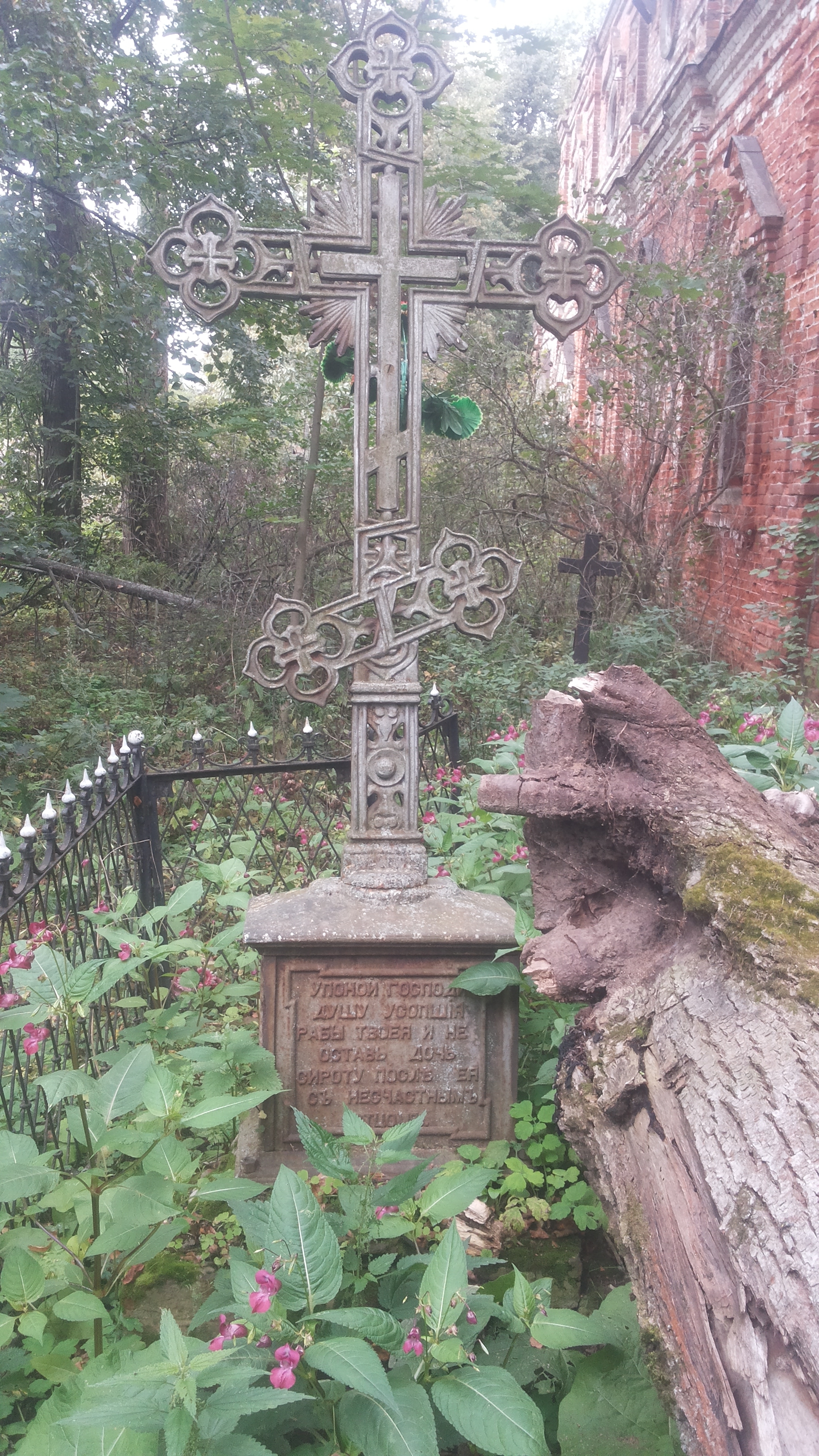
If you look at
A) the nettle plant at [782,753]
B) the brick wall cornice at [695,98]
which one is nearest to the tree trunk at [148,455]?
the brick wall cornice at [695,98]

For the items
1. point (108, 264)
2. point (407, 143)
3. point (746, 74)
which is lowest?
point (407, 143)

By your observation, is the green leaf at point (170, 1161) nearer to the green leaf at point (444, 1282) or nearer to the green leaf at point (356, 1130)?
the green leaf at point (356, 1130)

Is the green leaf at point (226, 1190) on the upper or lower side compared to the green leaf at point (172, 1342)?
lower

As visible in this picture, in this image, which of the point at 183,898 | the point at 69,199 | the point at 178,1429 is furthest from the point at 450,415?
the point at 69,199

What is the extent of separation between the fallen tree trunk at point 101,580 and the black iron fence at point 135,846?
1983 mm

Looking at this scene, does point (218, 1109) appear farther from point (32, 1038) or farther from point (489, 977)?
point (489, 977)

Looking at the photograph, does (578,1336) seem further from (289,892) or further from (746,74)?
(746,74)

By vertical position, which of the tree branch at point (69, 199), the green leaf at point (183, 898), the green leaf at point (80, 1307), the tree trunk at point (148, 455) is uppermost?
the tree branch at point (69, 199)

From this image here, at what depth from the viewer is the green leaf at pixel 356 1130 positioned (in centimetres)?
182

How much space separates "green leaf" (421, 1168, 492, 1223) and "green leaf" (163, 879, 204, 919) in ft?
2.97

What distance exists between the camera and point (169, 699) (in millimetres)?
7965

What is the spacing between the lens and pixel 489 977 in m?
2.47

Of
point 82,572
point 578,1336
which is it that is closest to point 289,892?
point 578,1336

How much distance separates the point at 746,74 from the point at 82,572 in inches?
279
